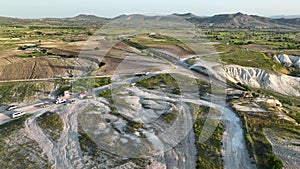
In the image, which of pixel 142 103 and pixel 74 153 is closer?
pixel 74 153

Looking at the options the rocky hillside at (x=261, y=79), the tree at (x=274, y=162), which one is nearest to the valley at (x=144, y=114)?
the tree at (x=274, y=162)

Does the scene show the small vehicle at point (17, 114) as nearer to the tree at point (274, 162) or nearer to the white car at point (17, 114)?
the white car at point (17, 114)

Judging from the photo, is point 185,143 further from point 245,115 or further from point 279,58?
point 279,58

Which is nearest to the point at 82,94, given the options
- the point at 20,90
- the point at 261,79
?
the point at 20,90

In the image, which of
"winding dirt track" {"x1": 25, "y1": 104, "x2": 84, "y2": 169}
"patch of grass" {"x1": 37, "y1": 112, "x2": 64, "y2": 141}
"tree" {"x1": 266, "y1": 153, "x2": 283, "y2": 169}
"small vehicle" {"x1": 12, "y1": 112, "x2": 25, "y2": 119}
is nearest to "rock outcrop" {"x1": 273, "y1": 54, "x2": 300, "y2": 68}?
"tree" {"x1": 266, "y1": 153, "x2": 283, "y2": 169}

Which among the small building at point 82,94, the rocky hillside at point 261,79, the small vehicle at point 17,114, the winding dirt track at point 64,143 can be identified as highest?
the small building at point 82,94

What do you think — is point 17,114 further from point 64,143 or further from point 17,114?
point 64,143

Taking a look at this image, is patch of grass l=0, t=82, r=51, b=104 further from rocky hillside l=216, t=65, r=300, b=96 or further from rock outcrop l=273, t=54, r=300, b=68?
rock outcrop l=273, t=54, r=300, b=68

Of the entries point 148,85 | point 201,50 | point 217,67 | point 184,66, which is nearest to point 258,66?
point 217,67
